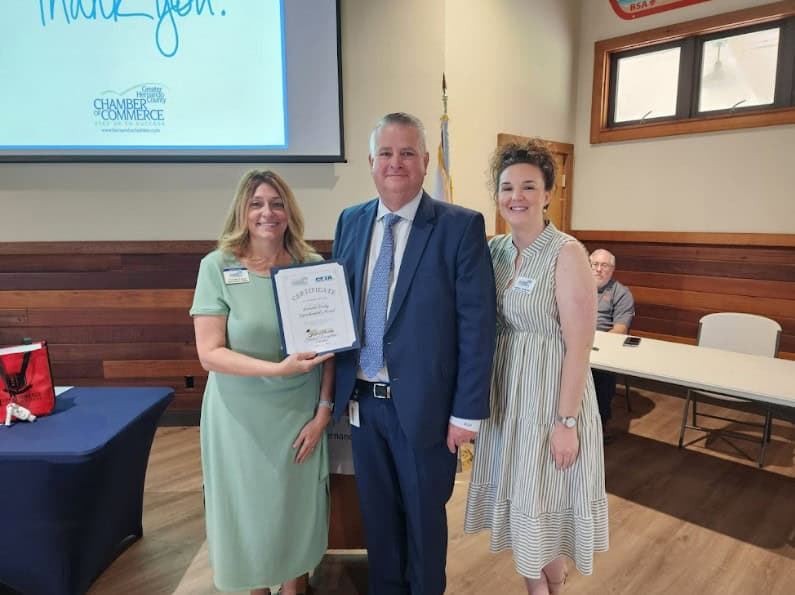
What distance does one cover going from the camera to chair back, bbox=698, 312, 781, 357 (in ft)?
11.0

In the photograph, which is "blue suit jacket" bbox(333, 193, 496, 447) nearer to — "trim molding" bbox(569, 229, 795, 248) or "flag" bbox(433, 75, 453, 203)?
"flag" bbox(433, 75, 453, 203)

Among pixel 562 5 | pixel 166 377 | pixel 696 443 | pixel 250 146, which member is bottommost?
pixel 696 443

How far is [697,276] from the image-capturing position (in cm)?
461

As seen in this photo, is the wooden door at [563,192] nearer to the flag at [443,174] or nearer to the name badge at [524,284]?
the flag at [443,174]

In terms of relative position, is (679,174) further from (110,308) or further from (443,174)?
(110,308)

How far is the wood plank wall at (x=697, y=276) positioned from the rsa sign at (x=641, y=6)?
78.3 inches

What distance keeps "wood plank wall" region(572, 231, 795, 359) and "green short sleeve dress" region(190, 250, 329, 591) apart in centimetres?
410

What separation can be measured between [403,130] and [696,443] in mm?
3242

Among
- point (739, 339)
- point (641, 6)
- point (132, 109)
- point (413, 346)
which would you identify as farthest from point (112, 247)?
point (641, 6)

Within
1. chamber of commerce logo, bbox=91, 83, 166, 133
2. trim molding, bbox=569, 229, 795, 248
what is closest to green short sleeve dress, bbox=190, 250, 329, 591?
chamber of commerce logo, bbox=91, 83, 166, 133

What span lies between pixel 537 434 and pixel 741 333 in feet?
8.78

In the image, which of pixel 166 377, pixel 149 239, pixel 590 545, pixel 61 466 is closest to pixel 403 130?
pixel 590 545

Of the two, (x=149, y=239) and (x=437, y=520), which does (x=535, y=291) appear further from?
(x=149, y=239)

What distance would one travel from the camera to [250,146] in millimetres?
3412
